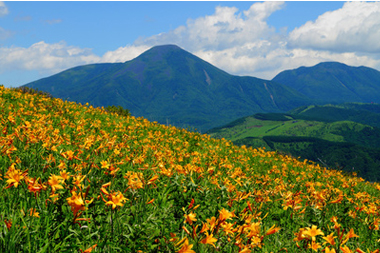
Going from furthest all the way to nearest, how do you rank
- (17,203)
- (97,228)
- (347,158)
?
(347,158) → (17,203) → (97,228)

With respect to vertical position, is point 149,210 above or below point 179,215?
above

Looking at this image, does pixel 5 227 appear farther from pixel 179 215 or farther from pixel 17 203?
pixel 179 215

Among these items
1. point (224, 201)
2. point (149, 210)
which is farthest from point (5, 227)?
point (224, 201)

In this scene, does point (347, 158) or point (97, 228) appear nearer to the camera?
point (97, 228)

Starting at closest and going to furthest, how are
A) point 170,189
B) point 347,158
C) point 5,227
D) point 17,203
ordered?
point 5,227 → point 17,203 → point 170,189 → point 347,158

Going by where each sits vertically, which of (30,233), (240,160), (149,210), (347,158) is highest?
(30,233)

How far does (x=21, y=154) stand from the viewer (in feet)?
14.5

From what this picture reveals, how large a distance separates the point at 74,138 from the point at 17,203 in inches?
141

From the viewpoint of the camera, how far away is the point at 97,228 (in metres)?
2.90

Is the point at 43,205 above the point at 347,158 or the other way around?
above

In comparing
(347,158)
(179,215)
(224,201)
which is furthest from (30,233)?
(347,158)

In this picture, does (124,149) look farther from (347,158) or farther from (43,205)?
(347,158)

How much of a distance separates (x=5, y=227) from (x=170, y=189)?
2.26m

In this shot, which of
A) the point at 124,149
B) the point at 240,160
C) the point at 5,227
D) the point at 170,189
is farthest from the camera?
the point at 240,160
